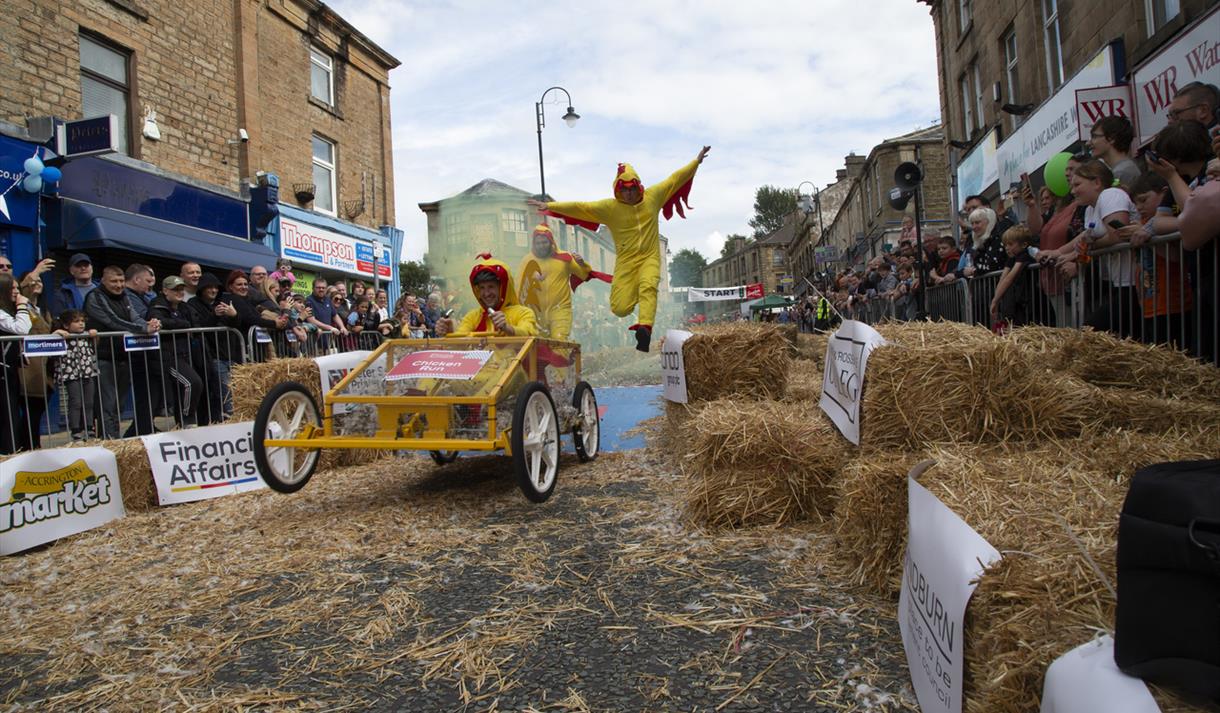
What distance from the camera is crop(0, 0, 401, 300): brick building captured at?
1053cm

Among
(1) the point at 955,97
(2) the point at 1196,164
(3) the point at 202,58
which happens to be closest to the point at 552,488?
(2) the point at 1196,164

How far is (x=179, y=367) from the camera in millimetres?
6414

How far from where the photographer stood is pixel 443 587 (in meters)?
3.05

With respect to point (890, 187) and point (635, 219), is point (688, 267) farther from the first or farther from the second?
point (635, 219)

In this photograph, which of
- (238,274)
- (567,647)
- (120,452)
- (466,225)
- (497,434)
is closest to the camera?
(567,647)

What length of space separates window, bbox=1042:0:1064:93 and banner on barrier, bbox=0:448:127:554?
50.8 feet

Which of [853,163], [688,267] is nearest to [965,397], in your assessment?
[853,163]

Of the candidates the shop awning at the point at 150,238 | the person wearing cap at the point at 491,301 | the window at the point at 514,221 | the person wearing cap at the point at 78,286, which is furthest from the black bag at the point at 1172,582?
the window at the point at 514,221

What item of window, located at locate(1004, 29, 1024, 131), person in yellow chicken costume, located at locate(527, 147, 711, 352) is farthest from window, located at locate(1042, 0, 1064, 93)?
person in yellow chicken costume, located at locate(527, 147, 711, 352)

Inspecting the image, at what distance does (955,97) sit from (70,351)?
67.9 feet

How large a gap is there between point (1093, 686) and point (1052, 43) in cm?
1583

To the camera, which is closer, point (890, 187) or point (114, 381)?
point (114, 381)

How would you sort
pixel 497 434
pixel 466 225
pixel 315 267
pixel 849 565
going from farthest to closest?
1. pixel 466 225
2. pixel 315 267
3. pixel 497 434
4. pixel 849 565

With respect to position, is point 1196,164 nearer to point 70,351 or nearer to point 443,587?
point 443,587
